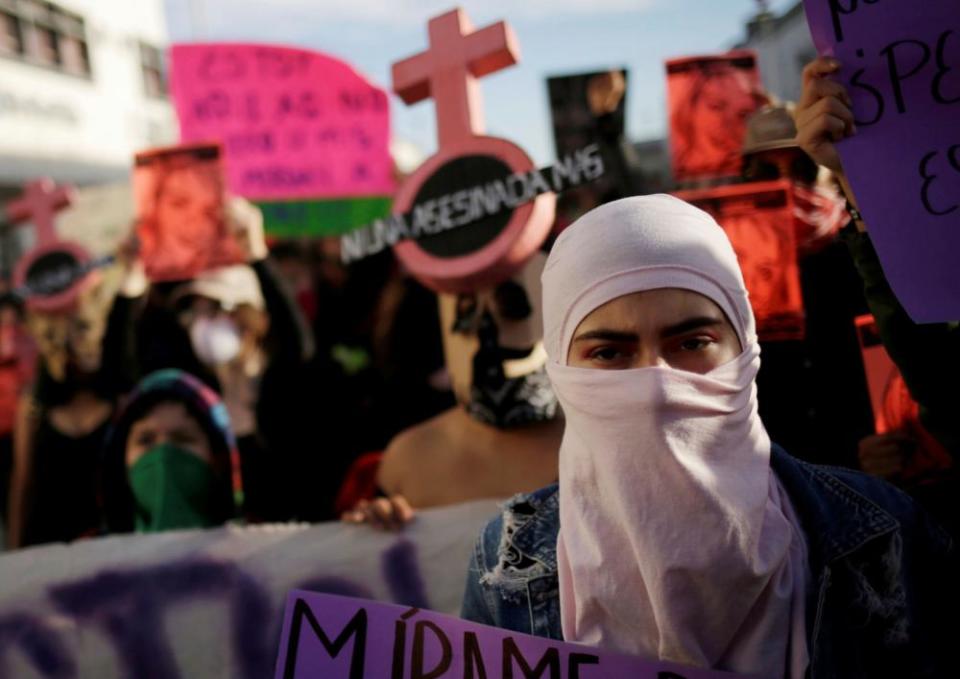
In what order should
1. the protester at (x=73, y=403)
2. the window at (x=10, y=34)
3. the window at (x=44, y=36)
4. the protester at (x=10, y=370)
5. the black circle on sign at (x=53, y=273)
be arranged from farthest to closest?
1. the window at (x=44, y=36)
2. the window at (x=10, y=34)
3. the protester at (x=10, y=370)
4. the black circle on sign at (x=53, y=273)
5. the protester at (x=73, y=403)

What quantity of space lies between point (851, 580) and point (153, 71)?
17652 millimetres

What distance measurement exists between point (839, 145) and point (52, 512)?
10.2 ft

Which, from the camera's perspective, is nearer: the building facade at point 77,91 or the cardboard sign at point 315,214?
the cardboard sign at point 315,214

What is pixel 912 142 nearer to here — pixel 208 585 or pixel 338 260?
pixel 208 585

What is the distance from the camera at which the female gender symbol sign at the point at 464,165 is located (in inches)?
77.1

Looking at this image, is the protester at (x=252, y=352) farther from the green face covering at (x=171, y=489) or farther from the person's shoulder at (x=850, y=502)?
the person's shoulder at (x=850, y=502)

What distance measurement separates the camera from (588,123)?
2750 millimetres

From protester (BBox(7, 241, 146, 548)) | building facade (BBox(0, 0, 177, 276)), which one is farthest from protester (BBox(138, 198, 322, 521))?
building facade (BBox(0, 0, 177, 276))

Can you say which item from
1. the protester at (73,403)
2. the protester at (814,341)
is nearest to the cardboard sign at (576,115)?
the protester at (814,341)

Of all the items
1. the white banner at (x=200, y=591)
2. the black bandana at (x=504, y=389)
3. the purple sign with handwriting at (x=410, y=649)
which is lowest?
the white banner at (x=200, y=591)

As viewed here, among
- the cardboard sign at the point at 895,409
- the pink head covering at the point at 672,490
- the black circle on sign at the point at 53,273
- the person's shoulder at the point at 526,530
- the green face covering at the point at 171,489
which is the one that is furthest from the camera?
the black circle on sign at the point at 53,273

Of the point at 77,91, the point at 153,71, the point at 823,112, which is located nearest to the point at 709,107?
the point at 823,112

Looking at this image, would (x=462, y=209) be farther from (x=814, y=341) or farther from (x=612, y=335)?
(x=612, y=335)

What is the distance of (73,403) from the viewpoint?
3500mm
